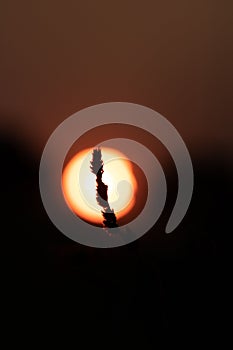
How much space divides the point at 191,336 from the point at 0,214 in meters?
0.48

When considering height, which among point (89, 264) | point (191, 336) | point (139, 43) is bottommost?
point (191, 336)

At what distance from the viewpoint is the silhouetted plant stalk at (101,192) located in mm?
978

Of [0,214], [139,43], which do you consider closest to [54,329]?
[0,214]

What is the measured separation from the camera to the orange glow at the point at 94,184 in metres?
0.99

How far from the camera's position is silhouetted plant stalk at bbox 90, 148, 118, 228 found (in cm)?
98

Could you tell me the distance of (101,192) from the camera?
98 cm

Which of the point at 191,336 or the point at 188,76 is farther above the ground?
the point at 188,76

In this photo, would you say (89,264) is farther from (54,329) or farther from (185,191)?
(185,191)

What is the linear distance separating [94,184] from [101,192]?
0.07 feet

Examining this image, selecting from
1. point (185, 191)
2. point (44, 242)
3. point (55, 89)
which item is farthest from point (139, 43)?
point (44, 242)

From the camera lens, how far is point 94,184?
0.98 metres

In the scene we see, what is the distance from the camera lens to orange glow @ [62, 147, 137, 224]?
0.99m

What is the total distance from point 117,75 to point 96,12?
14cm

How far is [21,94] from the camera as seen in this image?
3.41 feet
